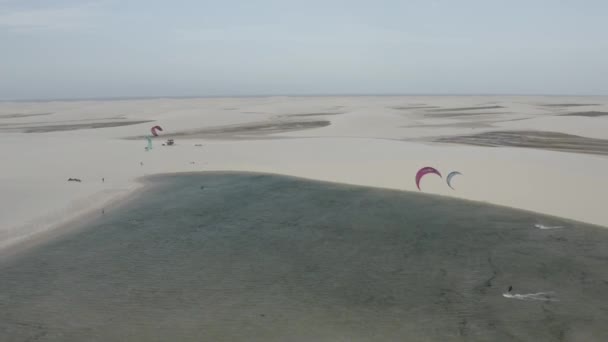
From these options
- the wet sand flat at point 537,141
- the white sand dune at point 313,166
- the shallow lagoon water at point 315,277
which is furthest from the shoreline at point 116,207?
the wet sand flat at point 537,141

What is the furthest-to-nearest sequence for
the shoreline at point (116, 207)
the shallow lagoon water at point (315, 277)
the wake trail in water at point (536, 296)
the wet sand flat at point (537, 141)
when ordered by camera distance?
the wet sand flat at point (537, 141) → the shoreline at point (116, 207) → the wake trail in water at point (536, 296) → the shallow lagoon water at point (315, 277)

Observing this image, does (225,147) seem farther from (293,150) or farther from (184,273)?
(184,273)

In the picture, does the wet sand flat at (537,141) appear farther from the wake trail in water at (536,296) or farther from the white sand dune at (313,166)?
the wake trail in water at (536,296)

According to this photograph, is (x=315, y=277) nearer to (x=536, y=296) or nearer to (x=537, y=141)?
(x=536, y=296)

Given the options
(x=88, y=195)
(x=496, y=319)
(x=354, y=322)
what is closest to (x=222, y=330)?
(x=354, y=322)

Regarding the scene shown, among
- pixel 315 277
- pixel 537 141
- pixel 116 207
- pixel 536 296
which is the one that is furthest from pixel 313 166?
pixel 537 141

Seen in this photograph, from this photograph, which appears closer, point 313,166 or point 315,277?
point 315,277
